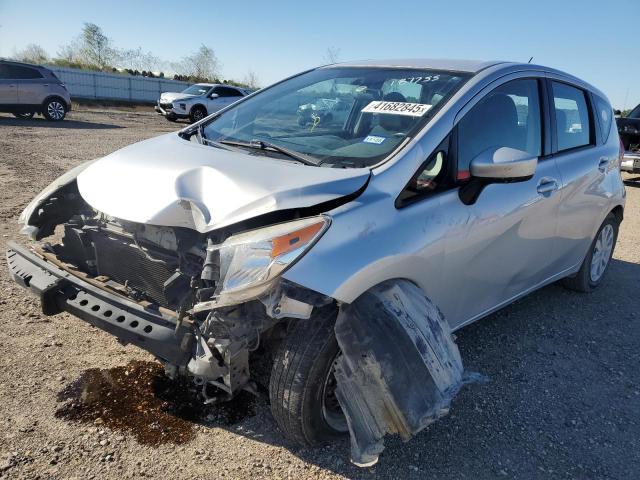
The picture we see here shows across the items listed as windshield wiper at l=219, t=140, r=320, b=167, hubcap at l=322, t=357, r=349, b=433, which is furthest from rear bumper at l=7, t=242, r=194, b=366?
windshield wiper at l=219, t=140, r=320, b=167

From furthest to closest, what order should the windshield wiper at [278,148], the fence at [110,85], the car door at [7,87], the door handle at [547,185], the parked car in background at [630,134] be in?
the fence at [110,85] → the car door at [7,87] → the parked car in background at [630,134] → the door handle at [547,185] → the windshield wiper at [278,148]

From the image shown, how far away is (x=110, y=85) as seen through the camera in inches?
1257

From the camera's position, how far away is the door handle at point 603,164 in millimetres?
4074

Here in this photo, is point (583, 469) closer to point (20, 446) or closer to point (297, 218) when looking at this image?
point (297, 218)

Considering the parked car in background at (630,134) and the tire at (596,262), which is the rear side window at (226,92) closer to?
the parked car in background at (630,134)

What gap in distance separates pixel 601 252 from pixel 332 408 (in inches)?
136

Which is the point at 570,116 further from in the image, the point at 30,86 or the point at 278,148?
the point at 30,86

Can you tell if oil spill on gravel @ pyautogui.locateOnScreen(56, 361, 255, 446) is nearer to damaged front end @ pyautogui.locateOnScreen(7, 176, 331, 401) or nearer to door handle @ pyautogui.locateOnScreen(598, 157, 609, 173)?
damaged front end @ pyautogui.locateOnScreen(7, 176, 331, 401)

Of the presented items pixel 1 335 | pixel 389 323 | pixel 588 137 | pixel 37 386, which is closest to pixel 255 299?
pixel 389 323

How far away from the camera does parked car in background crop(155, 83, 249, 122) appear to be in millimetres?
20109

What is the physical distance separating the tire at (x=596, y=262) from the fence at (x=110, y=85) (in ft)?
101

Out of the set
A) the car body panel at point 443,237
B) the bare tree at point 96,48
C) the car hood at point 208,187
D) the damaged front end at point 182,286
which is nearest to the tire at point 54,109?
the damaged front end at point 182,286

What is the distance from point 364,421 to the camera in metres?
2.23

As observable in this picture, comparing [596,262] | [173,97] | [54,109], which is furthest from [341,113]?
[173,97]
